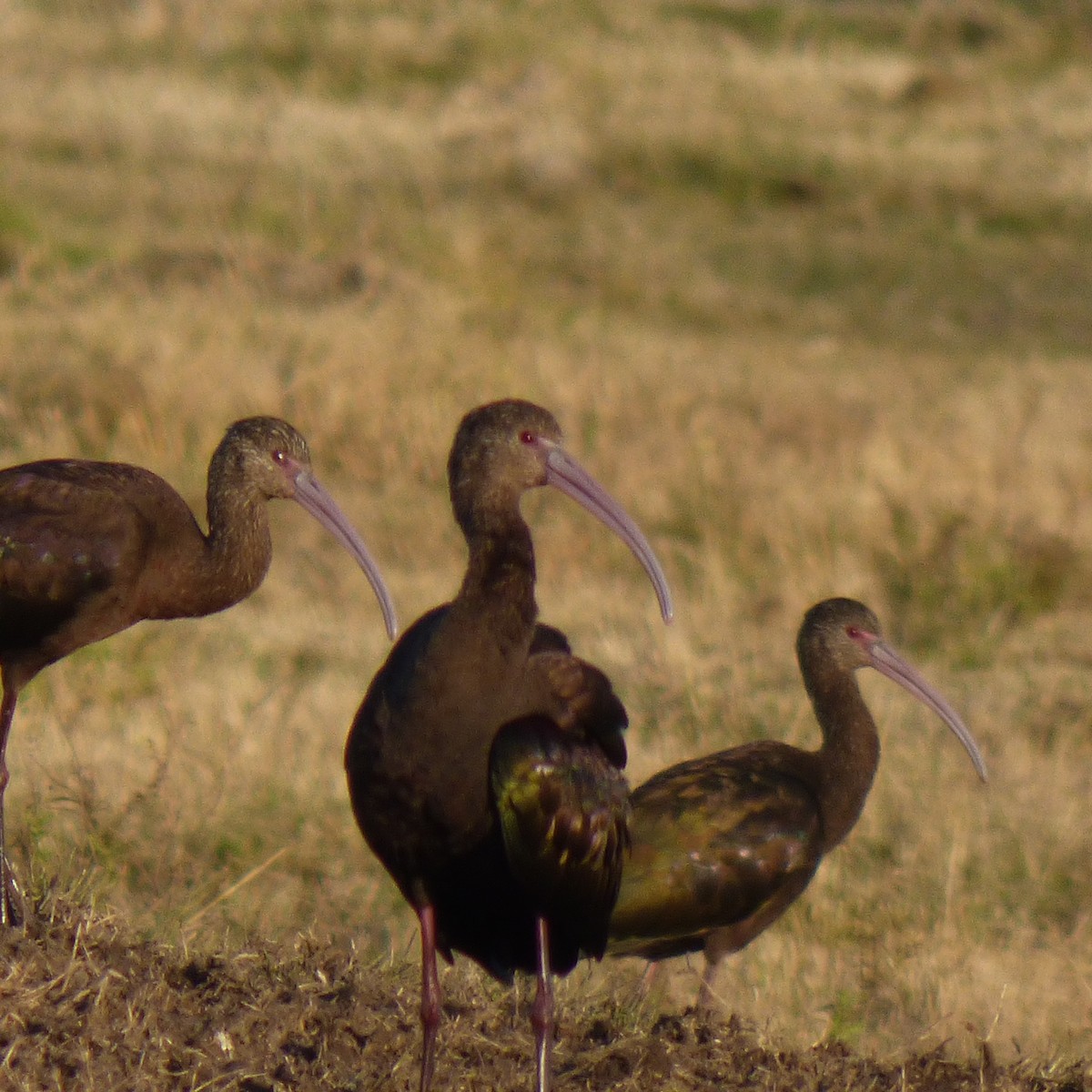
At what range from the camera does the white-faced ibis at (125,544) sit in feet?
19.5

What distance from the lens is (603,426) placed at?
12961 millimetres

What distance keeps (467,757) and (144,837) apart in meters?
2.53

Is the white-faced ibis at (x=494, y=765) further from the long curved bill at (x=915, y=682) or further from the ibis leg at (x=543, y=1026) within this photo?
the long curved bill at (x=915, y=682)

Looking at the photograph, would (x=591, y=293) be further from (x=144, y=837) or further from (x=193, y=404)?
(x=144, y=837)

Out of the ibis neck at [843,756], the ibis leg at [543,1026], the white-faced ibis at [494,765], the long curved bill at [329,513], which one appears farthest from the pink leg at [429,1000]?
the ibis neck at [843,756]

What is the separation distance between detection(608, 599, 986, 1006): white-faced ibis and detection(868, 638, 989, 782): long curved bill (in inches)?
15.3

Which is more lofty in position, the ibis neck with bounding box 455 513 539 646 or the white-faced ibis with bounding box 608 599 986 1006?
the ibis neck with bounding box 455 513 539 646

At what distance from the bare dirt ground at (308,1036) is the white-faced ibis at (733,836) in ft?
2.22

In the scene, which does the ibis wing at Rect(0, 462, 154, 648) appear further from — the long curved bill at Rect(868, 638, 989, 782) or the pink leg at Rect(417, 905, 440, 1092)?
the long curved bill at Rect(868, 638, 989, 782)

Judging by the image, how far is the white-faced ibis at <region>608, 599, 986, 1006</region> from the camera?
6.13 m

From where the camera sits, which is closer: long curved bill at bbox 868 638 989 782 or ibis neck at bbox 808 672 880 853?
ibis neck at bbox 808 672 880 853

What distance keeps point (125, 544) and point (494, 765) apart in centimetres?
164

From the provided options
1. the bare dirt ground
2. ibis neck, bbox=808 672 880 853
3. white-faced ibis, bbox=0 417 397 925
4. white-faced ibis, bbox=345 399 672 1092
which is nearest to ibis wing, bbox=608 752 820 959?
ibis neck, bbox=808 672 880 853

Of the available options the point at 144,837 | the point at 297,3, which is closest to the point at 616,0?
the point at 297,3
